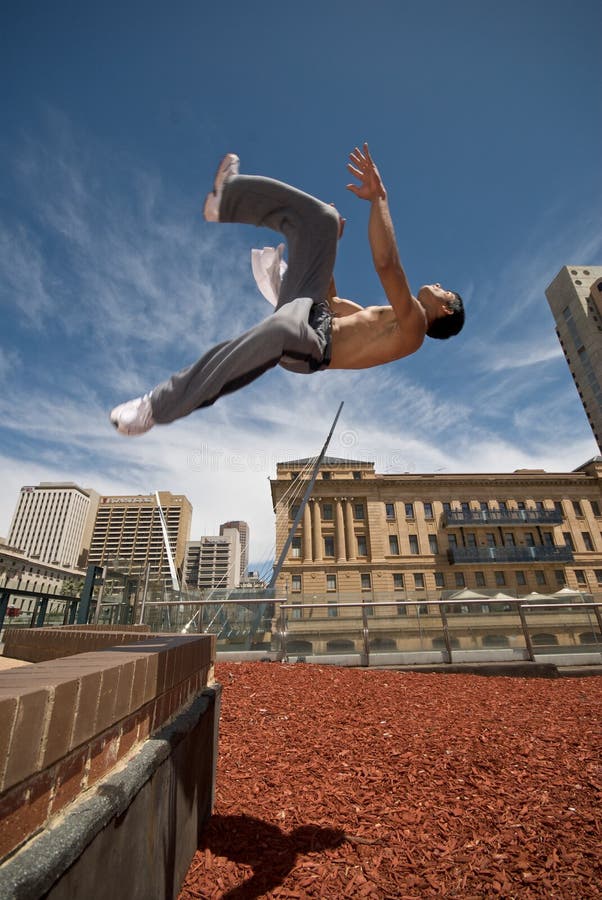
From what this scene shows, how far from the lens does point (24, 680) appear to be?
939mm

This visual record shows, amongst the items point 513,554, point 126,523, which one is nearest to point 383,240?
point 513,554

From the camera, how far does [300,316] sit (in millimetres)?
2166

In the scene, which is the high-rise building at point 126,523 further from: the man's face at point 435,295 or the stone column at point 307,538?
the man's face at point 435,295

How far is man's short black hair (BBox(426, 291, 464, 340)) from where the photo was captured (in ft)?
9.04

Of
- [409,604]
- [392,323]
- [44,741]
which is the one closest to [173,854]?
[44,741]

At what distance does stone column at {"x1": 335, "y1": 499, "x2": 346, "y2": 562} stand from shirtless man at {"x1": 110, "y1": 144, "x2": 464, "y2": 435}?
40242 millimetres

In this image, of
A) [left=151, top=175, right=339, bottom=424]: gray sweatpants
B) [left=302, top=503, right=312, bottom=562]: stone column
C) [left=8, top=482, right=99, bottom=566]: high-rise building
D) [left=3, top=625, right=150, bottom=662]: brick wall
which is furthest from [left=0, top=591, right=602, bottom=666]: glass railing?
[left=8, top=482, right=99, bottom=566]: high-rise building

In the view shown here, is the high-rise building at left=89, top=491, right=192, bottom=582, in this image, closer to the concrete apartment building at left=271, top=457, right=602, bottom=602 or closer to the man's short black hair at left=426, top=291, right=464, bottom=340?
the concrete apartment building at left=271, top=457, right=602, bottom=602

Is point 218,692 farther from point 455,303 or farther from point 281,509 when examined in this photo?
point 281,509

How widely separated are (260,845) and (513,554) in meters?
45.3

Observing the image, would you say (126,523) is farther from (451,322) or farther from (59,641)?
(451,322)

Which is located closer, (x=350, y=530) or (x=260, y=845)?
(x=260, y=845)

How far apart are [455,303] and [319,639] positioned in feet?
22.3

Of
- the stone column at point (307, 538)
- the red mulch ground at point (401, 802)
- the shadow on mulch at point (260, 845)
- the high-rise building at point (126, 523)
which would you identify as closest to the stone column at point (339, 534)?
the stone column at point (307, 538)
